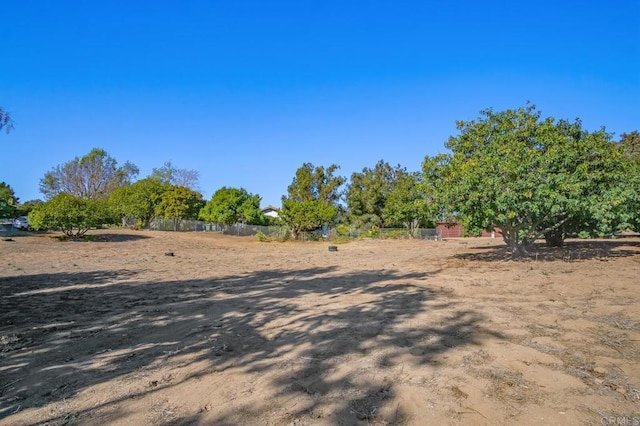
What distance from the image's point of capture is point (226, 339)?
14.4ft

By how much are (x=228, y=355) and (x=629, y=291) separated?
716cm

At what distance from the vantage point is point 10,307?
619 cm

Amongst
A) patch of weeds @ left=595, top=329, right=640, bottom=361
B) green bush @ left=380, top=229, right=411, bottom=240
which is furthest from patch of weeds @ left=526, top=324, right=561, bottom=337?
green bush @ left=380, top=229, right=411, bottom=240

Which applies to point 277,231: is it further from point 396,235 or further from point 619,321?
point 619,321

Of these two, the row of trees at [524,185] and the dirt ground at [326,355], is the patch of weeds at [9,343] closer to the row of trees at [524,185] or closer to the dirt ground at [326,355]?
the dirt ground at [326,355]

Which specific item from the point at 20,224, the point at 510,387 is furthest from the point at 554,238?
the point at 20,224

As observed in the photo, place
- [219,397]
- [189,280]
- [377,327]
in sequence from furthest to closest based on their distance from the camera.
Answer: [189,280] < [377,327] < [219,397]

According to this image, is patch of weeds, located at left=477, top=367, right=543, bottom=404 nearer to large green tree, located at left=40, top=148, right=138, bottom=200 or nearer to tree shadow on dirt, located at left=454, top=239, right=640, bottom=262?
tree shadow on dirt, located at left=454, top=239, right=640, bottom=262

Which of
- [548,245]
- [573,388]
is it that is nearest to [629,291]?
[573,388]

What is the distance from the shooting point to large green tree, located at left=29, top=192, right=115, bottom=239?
21.8 metres

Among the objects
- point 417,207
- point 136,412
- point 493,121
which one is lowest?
point 136,412

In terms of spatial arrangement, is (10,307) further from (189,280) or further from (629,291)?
(629,291)

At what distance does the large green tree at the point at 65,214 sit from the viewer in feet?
71.4

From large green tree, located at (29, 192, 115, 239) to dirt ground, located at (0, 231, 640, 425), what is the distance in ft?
55.7
